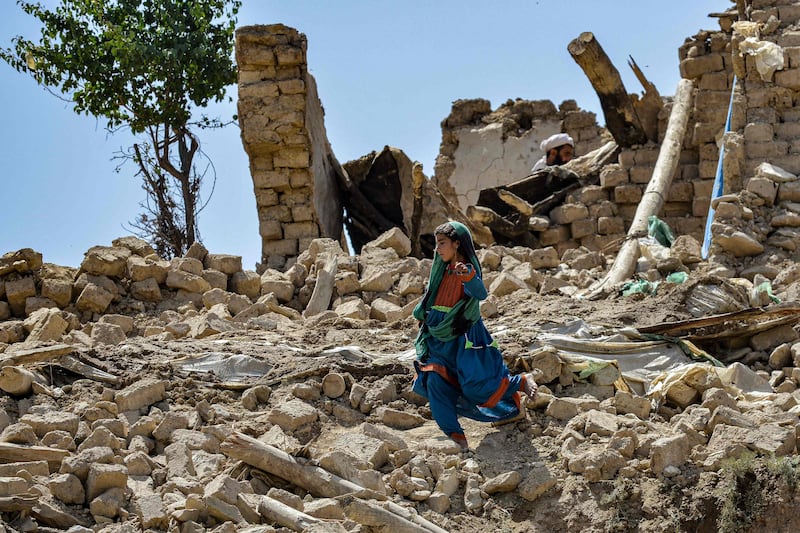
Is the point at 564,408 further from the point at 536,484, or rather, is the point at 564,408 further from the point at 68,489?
the point at 68,489

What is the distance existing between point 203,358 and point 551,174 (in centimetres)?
688

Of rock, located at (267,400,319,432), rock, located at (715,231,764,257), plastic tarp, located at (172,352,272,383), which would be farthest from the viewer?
rock, located at (715,231,764,257)

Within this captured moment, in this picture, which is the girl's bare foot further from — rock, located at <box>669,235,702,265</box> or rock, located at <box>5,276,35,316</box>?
rock, located at <box>5,276,35,316</box>

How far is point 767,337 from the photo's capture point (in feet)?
23.1

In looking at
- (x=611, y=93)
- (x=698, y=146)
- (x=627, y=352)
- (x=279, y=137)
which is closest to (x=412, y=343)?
(x=627, y=352)

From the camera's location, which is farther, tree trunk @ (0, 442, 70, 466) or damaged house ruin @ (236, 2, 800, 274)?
damaged house ruin @ (236, 2, 800, 274)

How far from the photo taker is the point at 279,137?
11031 mm

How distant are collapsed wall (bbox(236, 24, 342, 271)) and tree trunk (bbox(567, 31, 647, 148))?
3.00 m

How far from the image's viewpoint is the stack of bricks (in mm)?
11000

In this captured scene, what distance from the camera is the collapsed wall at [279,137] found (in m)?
11.0

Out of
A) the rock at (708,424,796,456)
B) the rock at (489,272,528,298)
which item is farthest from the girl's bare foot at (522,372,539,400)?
the rock at (489,272,528,298)

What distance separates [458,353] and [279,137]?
5.57 meters

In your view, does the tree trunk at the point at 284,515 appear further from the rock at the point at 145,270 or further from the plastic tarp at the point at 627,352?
the rock at the point at 145,270

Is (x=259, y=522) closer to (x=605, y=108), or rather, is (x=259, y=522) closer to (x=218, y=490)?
(x=218, y=490)
